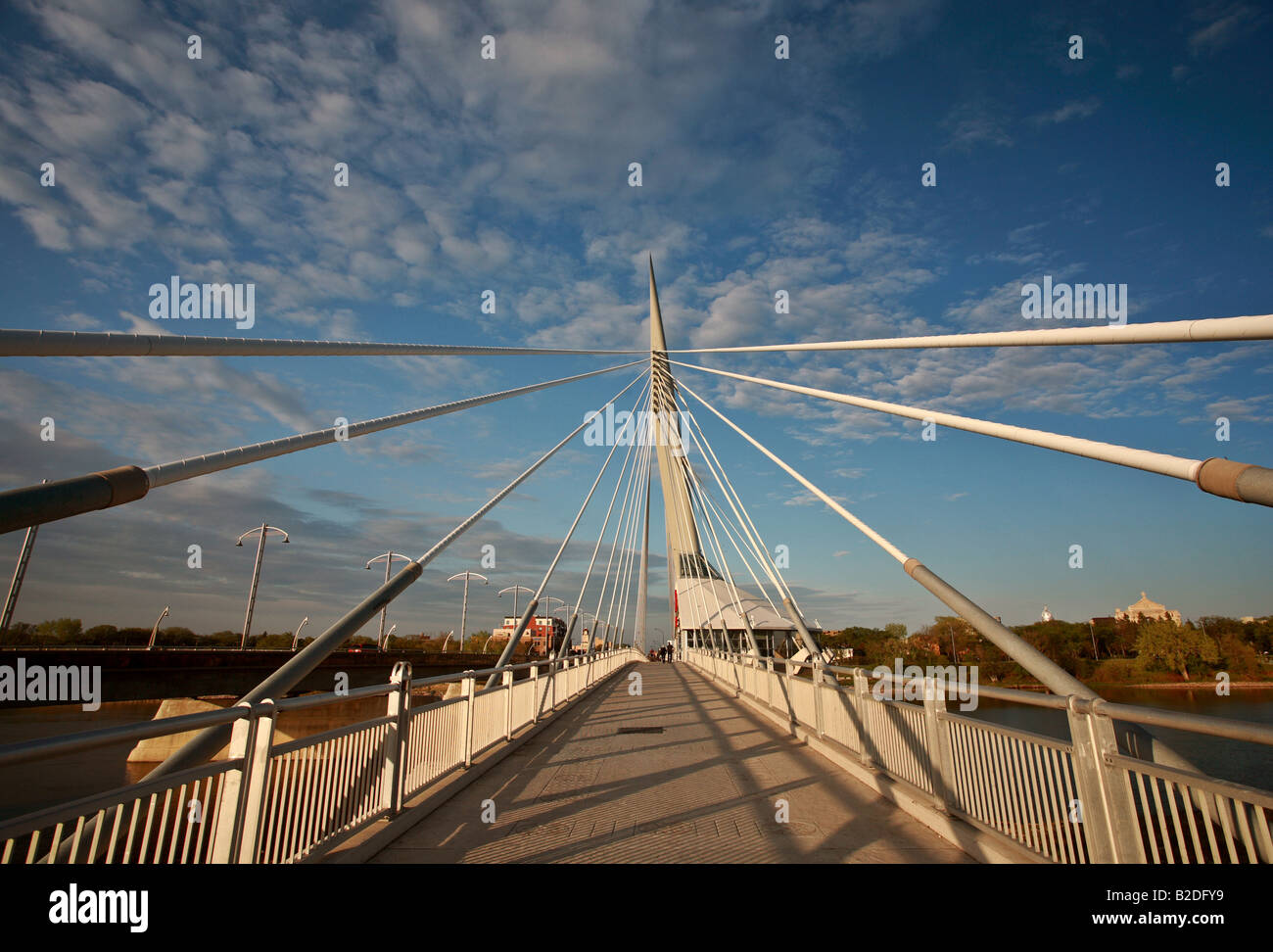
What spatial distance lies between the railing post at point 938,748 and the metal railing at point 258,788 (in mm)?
4396

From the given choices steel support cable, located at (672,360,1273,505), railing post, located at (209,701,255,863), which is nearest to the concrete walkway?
railing post, located at (209,701,255,863)

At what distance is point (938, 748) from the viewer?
552 centimetres

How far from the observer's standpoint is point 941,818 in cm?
518

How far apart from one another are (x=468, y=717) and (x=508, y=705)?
207 centimetres

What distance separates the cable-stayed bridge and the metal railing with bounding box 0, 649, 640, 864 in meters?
0.02

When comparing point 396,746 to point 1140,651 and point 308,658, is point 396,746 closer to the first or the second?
point 308,658

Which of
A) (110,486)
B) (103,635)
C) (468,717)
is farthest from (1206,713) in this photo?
(103,635)

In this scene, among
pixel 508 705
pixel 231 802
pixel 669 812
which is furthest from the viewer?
pixel 508 705

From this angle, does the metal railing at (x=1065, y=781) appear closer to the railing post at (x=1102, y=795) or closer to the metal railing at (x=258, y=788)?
Result: the railing post at (x=1102, y=795)

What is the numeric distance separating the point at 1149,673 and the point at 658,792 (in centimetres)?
5259

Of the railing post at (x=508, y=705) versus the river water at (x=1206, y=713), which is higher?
the railing post at (x=508, y=705)

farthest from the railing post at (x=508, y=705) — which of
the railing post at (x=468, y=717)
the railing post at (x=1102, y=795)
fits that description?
the railing post at (x=1102, y=795)

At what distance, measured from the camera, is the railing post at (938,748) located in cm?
530
